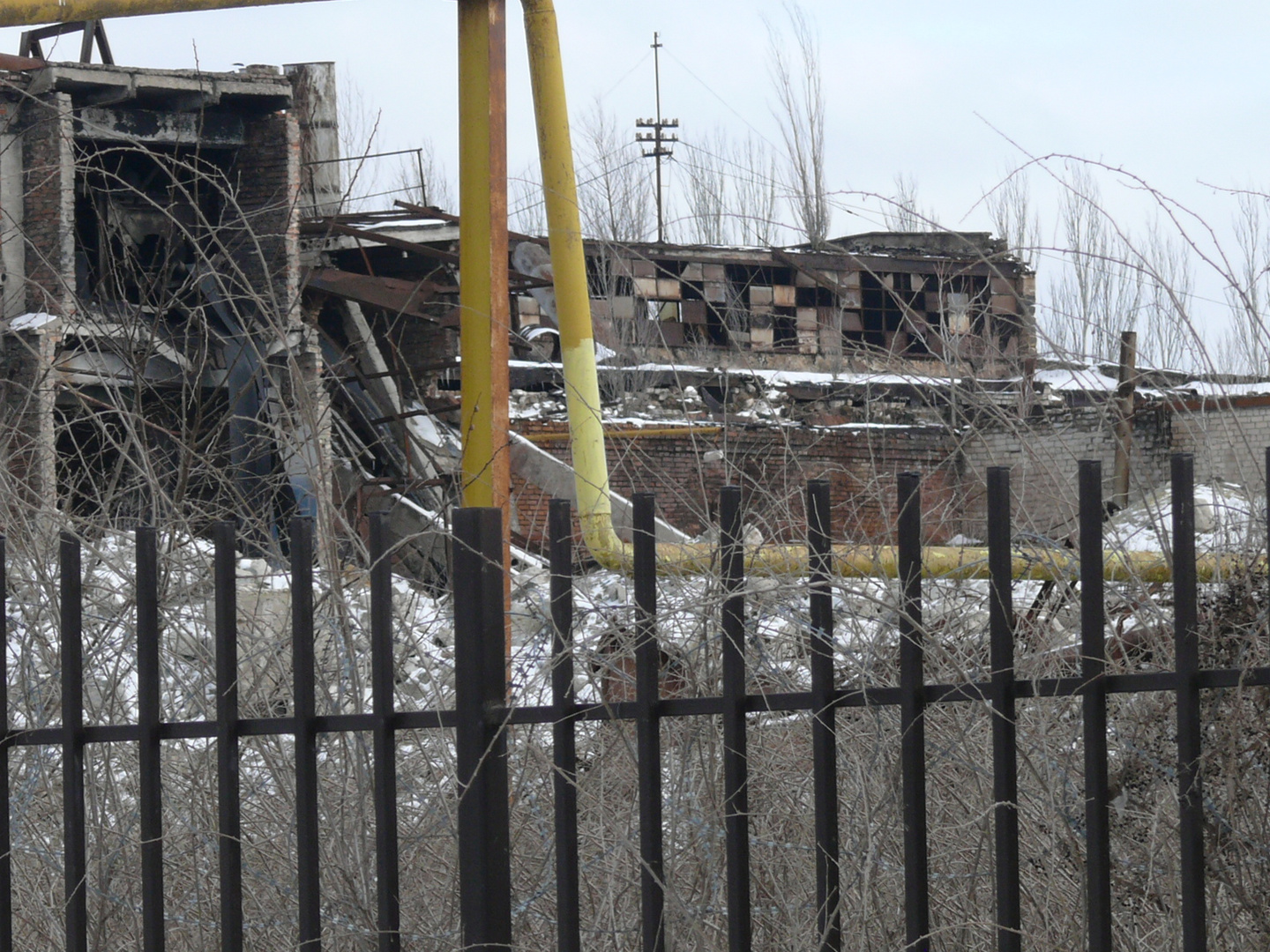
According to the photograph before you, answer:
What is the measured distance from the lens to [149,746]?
260cm

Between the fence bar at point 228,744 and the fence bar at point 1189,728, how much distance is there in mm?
1652

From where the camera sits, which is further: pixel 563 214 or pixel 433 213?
pixel 433 213

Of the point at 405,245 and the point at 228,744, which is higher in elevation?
the point at 405,245

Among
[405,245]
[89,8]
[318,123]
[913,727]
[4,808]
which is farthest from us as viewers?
[318,123]

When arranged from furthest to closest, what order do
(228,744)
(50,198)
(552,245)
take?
(50,198)
(552,245)
(228,744)

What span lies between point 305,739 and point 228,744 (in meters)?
0.19

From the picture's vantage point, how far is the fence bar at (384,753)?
7.75 feet

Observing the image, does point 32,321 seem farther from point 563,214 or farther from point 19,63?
point 563,214

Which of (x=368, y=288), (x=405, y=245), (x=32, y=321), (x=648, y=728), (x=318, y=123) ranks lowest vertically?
(x=648, y=728)

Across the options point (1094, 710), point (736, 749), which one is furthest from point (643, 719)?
point (1094, 710)

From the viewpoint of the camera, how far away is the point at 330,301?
16.2m

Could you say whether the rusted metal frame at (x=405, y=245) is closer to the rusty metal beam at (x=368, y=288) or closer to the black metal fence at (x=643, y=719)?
the rusty metal beam at (x=368, y=288)

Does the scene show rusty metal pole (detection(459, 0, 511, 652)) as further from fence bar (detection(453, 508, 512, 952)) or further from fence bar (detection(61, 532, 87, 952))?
fence bar (detection(453, 508, 512, 952))

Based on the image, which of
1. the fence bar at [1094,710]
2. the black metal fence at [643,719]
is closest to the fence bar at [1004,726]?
the black metal fence at [643,719]
